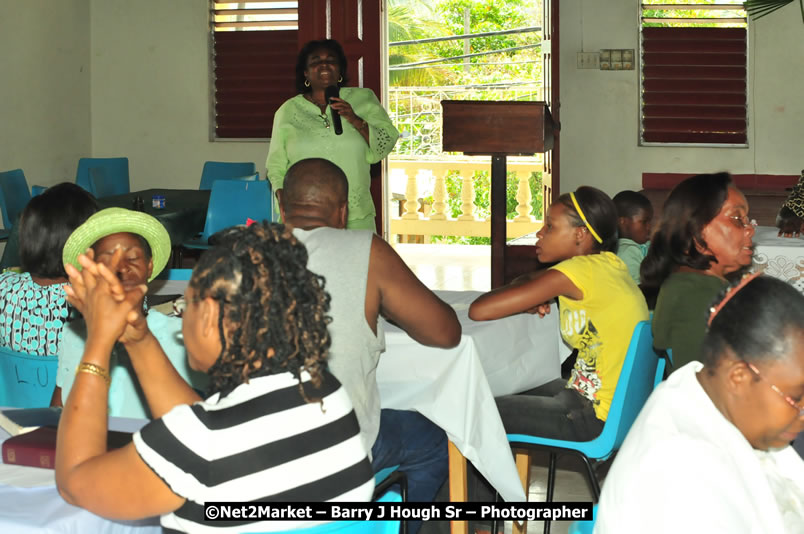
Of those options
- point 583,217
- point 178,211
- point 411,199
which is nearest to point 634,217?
point 583,217

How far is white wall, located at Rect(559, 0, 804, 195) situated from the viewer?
24.6 feet

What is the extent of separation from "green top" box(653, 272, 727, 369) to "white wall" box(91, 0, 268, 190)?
21.8 feet

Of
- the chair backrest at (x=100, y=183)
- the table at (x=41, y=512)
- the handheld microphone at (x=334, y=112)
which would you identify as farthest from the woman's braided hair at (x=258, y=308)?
the chair backrest at (x=100, y=183)

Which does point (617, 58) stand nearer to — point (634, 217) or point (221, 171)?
point (221, 171)

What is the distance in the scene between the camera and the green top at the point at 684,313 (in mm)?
2307

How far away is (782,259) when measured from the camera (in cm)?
400

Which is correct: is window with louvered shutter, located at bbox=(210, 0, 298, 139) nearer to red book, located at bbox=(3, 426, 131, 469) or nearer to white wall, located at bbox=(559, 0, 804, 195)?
white wall, located at bbox=(559, 0, 804, 195)

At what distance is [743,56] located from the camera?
755 centimetres

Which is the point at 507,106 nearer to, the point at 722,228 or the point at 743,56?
the point at 722,228

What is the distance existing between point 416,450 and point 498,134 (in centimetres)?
203

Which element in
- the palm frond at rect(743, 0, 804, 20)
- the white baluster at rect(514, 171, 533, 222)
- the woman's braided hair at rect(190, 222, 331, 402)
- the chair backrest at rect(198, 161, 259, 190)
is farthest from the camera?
the white baluster at rect(514, 171, 533, 222)

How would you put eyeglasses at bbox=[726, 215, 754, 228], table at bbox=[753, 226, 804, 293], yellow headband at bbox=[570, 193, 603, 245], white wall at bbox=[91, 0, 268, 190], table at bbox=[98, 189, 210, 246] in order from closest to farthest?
eyeglasses at bbox=[726, 215, 754, 228], yellow headband at bbox=[570, 193, 603, 245], table at bbox=[753, 226, 804, 293], table at bbox=[98, 189, 210, 246], white wall at bbox=[91, 0, 268, 190]

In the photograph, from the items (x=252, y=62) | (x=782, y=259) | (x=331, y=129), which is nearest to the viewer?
(x=782, y=259)

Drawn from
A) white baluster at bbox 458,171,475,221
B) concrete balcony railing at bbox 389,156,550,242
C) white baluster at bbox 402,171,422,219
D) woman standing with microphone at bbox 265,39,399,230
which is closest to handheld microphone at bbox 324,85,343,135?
woman standing with microphone at bbox 265,39,399,230
